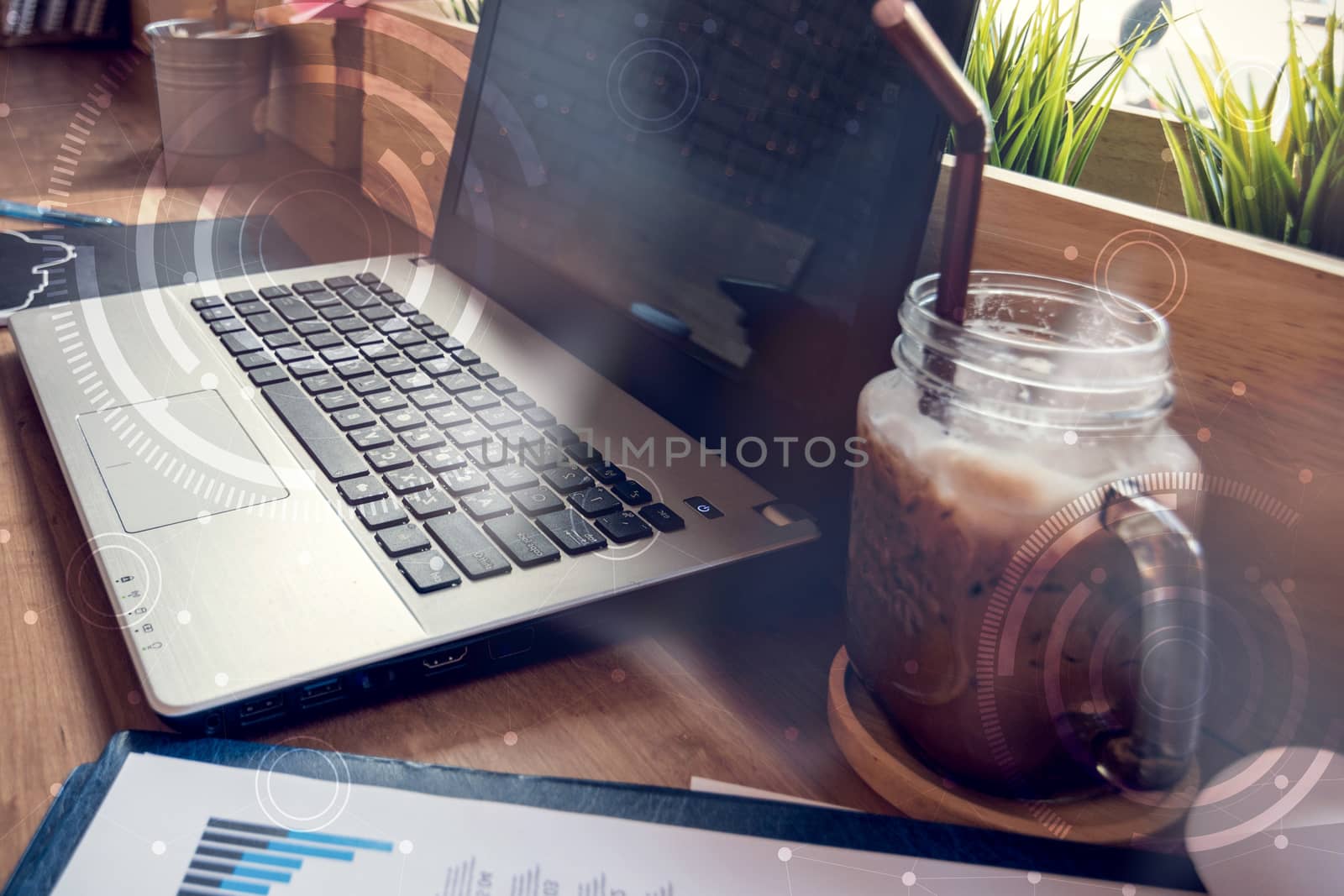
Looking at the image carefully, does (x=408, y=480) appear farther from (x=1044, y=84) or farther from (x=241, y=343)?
(x=1044, y=84)

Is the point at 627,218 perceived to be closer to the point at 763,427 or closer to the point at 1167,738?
the point at 763,427

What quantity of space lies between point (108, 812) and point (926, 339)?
275 mm

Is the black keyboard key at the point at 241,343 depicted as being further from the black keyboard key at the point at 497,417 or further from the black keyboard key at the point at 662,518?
the black keyboard key at the point at 662,518

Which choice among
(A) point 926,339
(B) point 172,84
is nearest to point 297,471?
(A) point 926,339

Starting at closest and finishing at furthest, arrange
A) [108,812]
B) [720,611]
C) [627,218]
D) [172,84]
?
[108,812], [720,611], [627,218], [172,84]

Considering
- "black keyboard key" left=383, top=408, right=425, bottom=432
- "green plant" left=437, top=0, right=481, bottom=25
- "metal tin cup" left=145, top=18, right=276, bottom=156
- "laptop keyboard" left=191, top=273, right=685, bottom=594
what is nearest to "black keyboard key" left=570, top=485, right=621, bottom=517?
"laptop keyboard" left=191, top=273, right=685, bottom=594

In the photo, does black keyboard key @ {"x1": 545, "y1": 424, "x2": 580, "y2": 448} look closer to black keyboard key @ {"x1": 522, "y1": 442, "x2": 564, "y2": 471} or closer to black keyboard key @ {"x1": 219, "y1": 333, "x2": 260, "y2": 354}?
black keyboard key @ {"x1": 522, "y1": 442, "x2": 564, "y2": 471}

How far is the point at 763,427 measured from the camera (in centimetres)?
43

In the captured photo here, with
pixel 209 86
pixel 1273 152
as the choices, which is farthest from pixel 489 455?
pixel 209 86

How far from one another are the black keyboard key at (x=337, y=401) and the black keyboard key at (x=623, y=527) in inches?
6.4

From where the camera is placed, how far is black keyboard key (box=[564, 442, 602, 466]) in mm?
435

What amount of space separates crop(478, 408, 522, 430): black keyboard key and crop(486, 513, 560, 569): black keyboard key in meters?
0.09

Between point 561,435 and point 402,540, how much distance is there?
0.36ft

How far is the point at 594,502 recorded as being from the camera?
399 millimetres
